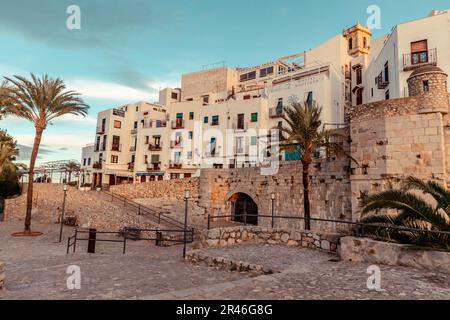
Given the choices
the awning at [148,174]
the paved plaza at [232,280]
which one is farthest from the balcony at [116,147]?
the paved plaza at [232,280]

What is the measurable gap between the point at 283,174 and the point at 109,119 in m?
33.0

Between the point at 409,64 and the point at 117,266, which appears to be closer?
the point at 117,266

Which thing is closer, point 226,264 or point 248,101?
point 226,264

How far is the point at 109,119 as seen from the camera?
44719mm

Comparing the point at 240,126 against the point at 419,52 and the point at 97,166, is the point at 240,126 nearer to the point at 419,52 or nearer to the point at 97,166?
the point at 419,52

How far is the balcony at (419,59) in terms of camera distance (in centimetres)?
2073

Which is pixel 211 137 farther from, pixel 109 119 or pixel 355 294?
pixel 355 294

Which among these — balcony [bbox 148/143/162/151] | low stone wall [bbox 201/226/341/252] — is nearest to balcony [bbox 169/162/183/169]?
balcony [bbox 148/143/162/151]

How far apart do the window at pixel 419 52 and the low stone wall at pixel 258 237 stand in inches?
733

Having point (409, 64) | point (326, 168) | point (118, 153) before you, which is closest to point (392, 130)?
point (326, 168)

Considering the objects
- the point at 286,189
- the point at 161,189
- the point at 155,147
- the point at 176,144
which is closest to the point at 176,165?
the point at 176,144

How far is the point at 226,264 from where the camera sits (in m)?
8.38

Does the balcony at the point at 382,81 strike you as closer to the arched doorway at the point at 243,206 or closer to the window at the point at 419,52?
the window at the point at 419,52

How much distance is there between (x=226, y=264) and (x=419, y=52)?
72.8ft
